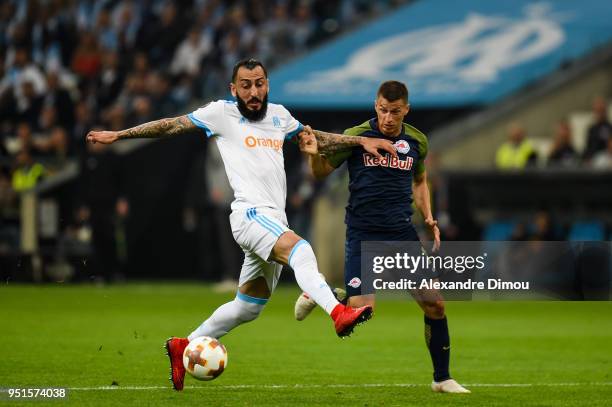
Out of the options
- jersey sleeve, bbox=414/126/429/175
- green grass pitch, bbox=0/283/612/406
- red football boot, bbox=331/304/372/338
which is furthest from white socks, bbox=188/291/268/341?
jersey sleeve, bbox=414/126/429/175

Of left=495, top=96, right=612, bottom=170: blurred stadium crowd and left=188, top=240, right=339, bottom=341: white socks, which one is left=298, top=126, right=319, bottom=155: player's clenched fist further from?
left=495, top=96, right=612, bottom=170: blurred stadium crowd

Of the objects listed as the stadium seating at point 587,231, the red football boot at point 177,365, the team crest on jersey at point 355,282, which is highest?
the team crest on jersey at point 355,282

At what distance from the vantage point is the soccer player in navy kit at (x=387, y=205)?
884cm

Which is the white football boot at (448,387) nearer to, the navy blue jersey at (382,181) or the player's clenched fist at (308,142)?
the navy blue jersey at (382,181)

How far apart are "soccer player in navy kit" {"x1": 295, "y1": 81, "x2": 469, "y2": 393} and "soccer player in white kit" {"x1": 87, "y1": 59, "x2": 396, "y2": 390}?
0.18 metres

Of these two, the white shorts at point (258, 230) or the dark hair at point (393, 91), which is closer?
the white shorts at point (258, 230)

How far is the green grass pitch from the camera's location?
338 inches

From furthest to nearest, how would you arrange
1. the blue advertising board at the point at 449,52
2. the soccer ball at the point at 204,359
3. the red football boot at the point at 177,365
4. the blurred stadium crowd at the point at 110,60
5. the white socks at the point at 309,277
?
the blurred stadium crowd at the point at 110,60
the blue advertising board at the point at 449,52
the red football boot at the point at 177,365
the soccer ball at the point at 204,359
the white socks at the point at 309,277

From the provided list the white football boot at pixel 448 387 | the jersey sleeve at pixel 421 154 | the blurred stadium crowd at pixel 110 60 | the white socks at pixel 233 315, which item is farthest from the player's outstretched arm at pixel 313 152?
the blurred stadium crowd at pixel 110 60

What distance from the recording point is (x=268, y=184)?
842 cm

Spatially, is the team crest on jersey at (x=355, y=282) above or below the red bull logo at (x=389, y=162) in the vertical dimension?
below

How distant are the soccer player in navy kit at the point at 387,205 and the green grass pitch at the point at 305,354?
1.34ft

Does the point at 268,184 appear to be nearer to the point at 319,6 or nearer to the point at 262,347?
the point at 262,347

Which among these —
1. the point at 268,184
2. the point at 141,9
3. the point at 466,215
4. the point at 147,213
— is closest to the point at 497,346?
the point at 268,184
